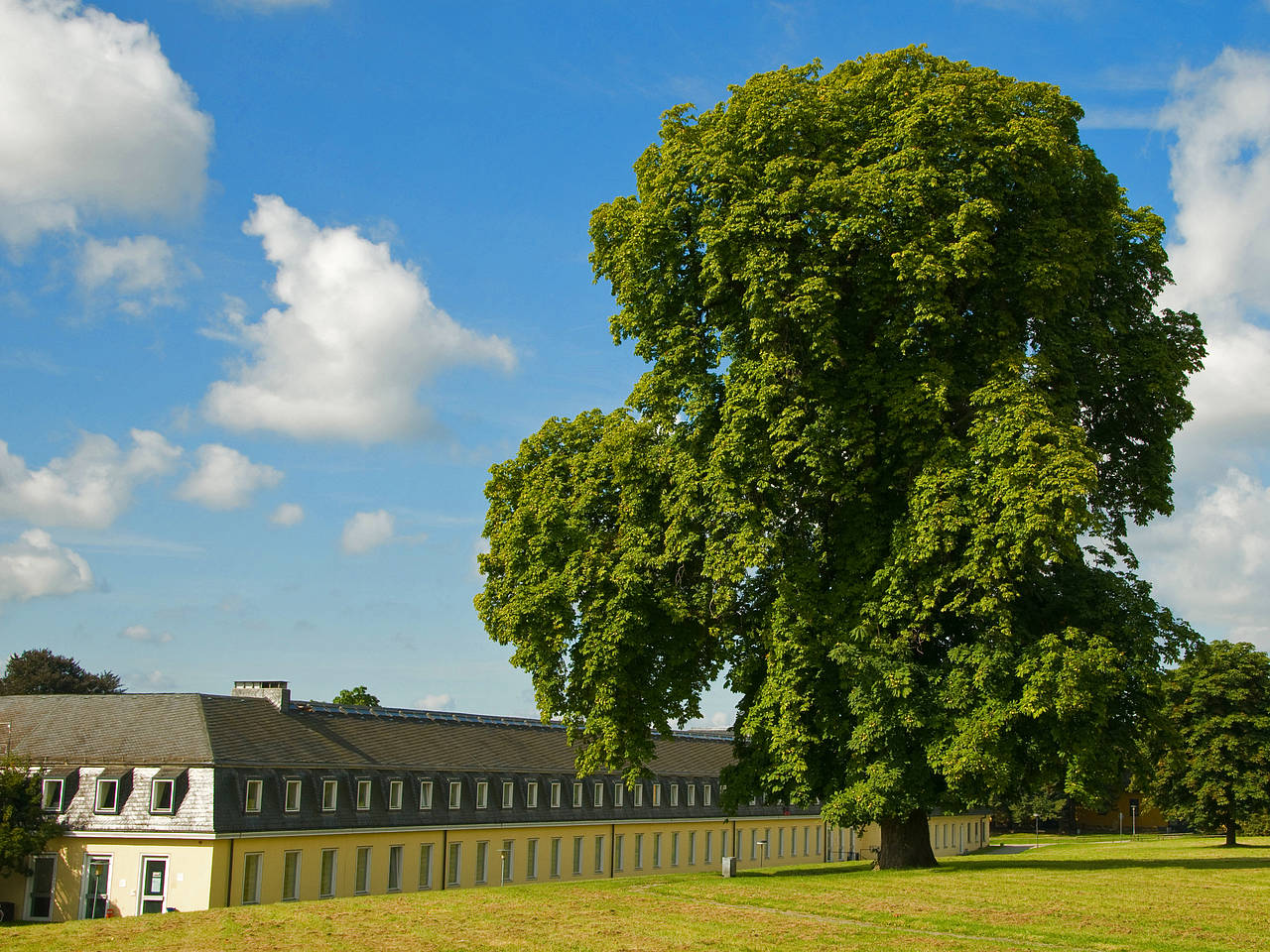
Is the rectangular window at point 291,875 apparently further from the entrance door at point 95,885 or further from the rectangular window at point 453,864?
the rectangular window at point 453,864

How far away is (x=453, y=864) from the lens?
55312 millimetres

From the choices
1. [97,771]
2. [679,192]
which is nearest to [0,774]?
[97,771]

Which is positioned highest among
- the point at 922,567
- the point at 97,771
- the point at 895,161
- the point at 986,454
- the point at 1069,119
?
the point at 1069,119

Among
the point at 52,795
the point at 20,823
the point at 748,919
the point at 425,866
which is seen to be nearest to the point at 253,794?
the point at 52,795

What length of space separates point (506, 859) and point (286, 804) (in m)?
15.3

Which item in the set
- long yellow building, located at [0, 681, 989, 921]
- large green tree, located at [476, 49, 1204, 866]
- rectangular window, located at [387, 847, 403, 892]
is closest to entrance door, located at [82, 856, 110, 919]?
long yellow building, located at [0, 681, 989, 921]

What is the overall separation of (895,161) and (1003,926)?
56.3ft

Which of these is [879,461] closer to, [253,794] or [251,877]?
[253,794]

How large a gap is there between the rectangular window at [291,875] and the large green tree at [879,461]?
19.9 meters

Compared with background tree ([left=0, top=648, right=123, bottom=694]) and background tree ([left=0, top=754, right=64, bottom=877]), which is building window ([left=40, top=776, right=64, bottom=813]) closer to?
background tree ([left=0, top=754, right=64, bottom=877])

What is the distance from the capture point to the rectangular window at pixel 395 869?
51.6 meters

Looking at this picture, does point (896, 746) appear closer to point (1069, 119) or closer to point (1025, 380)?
point (1025, 380)

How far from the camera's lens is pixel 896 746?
27.6m

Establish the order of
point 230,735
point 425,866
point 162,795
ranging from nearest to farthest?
point 162,795
point 230,735
point 425,866
